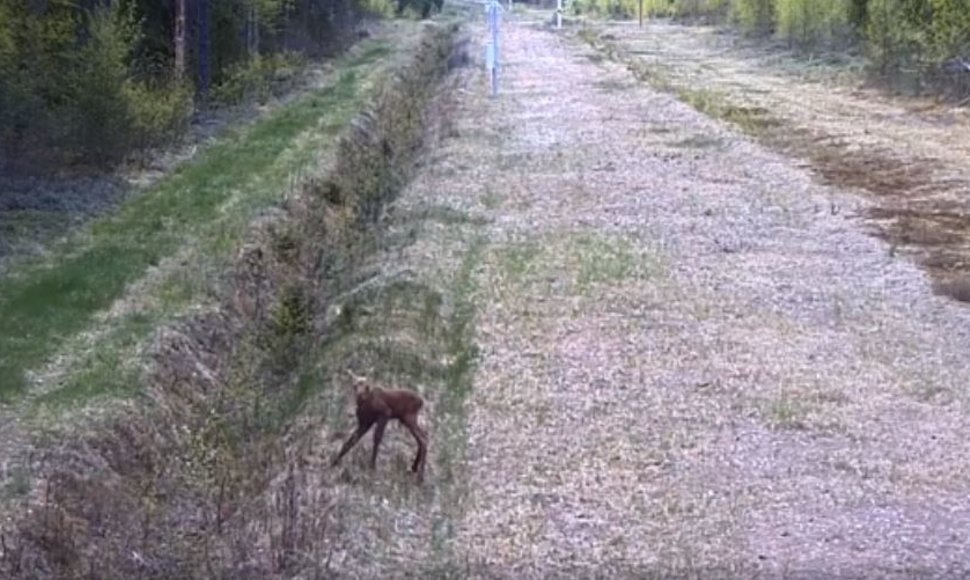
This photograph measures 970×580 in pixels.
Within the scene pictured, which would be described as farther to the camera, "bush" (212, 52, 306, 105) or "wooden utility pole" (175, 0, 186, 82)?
"bush" (212, 52, 306, 105)

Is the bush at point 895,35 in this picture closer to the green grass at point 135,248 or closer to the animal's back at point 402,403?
the green grass at point 135,248

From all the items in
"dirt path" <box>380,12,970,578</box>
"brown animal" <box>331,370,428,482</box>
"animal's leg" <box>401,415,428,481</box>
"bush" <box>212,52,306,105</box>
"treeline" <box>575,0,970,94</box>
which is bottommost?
"dirt path" <box>380,12,970,578</box>

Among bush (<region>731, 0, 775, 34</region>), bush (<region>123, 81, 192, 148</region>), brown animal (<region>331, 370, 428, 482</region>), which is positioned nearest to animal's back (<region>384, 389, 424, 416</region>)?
brown animal (<region>331, 370, 428, 482</region>)

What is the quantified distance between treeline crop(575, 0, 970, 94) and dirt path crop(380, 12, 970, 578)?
41.9 ft

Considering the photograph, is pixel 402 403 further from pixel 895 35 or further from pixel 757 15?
pixel 757 15

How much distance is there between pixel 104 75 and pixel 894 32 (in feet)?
80.6

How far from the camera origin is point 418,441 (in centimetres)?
1078

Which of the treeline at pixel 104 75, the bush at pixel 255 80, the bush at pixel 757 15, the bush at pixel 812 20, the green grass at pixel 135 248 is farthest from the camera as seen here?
the bush at pixel 757 15

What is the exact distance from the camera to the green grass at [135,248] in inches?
527

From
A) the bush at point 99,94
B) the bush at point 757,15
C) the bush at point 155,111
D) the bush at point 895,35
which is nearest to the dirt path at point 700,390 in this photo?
the bush at point 155,111

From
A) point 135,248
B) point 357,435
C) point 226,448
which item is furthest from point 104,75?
point 357,435

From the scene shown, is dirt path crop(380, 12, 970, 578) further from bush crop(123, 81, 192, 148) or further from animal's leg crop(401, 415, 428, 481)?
bush crop(123, 81, 192, 148)

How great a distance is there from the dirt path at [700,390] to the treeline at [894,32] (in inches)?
502

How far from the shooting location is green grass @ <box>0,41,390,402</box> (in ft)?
43.9
